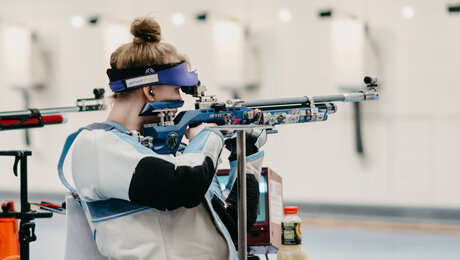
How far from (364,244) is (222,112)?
10.9 feet

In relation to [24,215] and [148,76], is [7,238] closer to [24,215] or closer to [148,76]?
[24,215]

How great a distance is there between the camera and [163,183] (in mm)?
1848

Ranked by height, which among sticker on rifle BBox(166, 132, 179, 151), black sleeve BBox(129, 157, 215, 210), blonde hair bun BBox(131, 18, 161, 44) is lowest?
black sleeve BBox(129, 157, 215, 210)

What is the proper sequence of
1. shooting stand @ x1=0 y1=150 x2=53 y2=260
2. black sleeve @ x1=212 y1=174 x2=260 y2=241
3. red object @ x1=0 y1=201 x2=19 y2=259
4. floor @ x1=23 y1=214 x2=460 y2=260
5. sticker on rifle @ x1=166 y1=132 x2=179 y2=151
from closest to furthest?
sticker on rifle @ x1=166 y1=132 x2=179 y2=151
black sleeve @ x1=212 y1=174 x2=260 y2=241
shooting stand @ x1=0 y1=150 x2=53 y2=260
red object @ x1=0 y1=201 x2=19 y2=259
floor @ x1=23 y1=214 x2=460 y2=260

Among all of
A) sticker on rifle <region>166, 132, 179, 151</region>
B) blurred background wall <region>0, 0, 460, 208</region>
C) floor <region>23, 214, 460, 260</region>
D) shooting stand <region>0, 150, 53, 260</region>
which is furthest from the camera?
blurred background wall <region>0, 0, 460, 208</region>

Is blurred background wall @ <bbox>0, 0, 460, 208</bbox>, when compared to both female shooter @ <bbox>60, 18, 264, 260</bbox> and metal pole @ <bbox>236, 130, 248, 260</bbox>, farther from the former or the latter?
metal pole @ <bbox>236, 130, 248, 260</bbox>

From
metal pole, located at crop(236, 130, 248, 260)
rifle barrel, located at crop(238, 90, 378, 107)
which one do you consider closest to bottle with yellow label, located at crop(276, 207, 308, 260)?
rifle barrel, located at crop(238, 90, 378, 107)

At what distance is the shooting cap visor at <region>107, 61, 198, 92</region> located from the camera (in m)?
2.07

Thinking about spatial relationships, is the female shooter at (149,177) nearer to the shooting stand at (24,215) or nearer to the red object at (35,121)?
the shooting stand at (24,215)

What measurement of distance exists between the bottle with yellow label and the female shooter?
0.99ft

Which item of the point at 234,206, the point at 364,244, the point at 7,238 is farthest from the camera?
the point at 364,244

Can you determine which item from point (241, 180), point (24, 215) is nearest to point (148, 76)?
point (241, 180)

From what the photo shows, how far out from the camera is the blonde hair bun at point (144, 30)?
2.09m

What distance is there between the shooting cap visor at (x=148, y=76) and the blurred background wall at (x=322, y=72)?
3599 millimetres
